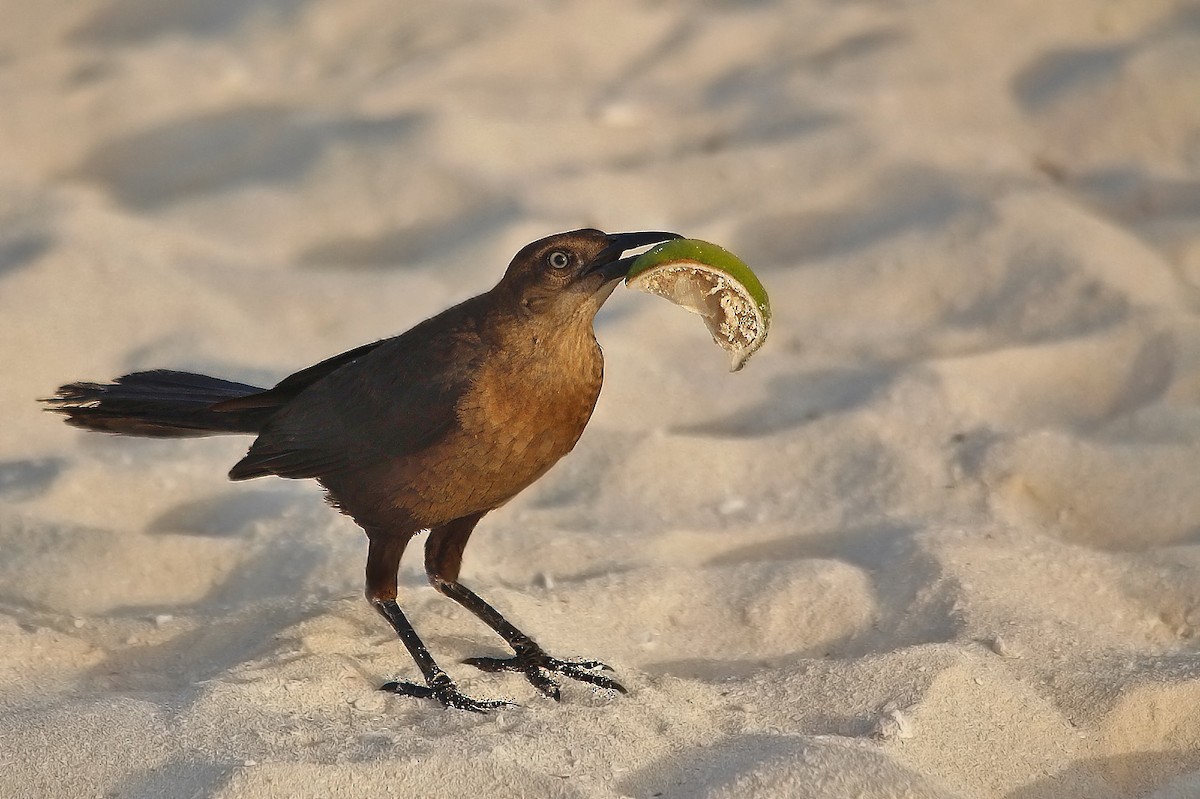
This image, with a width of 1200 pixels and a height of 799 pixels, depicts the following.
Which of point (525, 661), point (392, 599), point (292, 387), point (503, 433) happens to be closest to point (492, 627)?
point (525, 661)

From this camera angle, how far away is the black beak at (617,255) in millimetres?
3139

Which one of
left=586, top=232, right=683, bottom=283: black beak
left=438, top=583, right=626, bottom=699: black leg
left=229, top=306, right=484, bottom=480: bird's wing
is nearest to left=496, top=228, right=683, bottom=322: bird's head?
left=586, top=232, right=683, bottom=283: black beak

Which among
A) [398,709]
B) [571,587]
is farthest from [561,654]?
[398,709]

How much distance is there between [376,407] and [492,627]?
604mm

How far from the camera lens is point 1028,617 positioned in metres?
3.34

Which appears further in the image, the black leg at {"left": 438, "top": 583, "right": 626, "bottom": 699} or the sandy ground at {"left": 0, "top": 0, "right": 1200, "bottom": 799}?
the black leg at {"left": 438, "top": 583, "right": 626, "bottom": 699}

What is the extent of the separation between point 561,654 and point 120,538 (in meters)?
1.21

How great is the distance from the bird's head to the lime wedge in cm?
8

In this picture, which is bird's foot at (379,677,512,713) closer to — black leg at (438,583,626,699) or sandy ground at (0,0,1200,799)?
sandy ground at (0,0,1200,799)

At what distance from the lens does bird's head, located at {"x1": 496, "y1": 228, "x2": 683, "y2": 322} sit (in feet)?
10.3

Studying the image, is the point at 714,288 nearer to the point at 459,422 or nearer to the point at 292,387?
the point at 459,422

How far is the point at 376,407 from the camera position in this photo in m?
3.20

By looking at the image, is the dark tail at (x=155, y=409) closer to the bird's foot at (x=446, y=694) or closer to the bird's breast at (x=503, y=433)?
the bird's breast at (x=503, y=433)

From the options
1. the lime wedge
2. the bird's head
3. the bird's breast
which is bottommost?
the bird's breast
